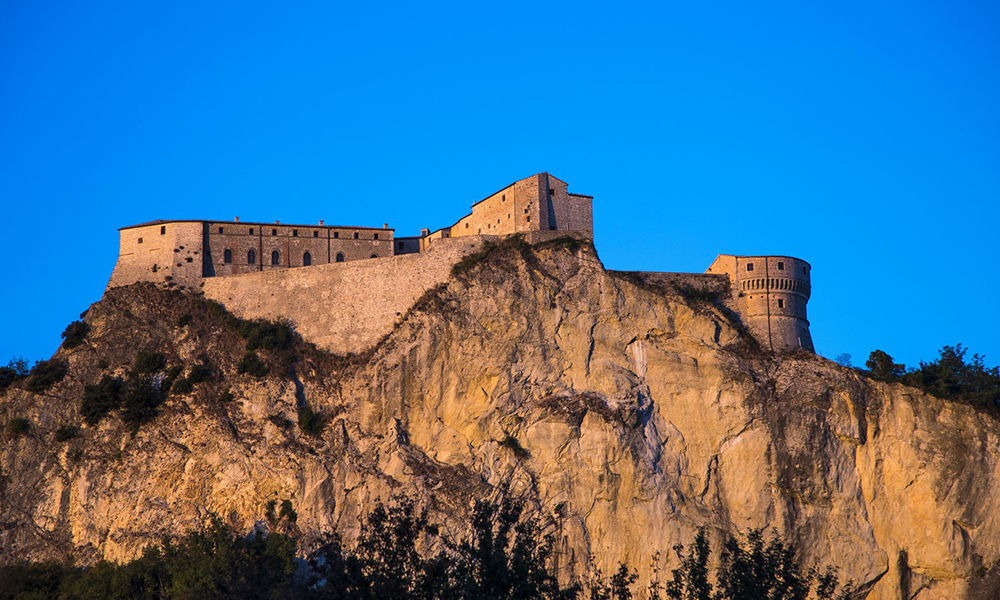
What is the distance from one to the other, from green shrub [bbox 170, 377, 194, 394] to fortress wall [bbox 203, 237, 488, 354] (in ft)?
15.3

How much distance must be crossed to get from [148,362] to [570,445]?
20.3 m

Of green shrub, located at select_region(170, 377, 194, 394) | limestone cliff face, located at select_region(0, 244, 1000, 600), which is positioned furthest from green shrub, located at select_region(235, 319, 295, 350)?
green shrub, located at select_region(170, 377, 194, 394)

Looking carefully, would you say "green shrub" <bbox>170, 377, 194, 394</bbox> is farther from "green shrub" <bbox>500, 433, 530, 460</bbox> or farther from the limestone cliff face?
"green shrub" <bbox>500, 433, 530, 460</bbox>

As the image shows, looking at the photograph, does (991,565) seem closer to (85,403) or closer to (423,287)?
(423,287)

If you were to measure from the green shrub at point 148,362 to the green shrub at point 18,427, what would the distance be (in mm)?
5375

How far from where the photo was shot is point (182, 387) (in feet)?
208

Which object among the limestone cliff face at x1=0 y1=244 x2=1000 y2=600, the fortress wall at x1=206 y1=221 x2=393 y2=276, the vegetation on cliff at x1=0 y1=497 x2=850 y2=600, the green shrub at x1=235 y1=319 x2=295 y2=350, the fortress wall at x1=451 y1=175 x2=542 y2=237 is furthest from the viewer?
the fortress wall at x1=206 y1=221 x2=393 y2=276

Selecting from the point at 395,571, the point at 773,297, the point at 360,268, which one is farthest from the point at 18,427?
the point at 773,297

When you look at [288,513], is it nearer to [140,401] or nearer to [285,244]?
[140,401]

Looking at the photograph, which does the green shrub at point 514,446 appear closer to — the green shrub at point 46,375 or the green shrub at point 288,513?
the green shrub at point 288,513

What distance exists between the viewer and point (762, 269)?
6519 centimetres

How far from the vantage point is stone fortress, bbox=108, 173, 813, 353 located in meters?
64.5

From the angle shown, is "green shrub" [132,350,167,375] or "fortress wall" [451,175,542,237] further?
"fortress wall" [451,175,542,237]

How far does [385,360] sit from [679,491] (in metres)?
14.2
